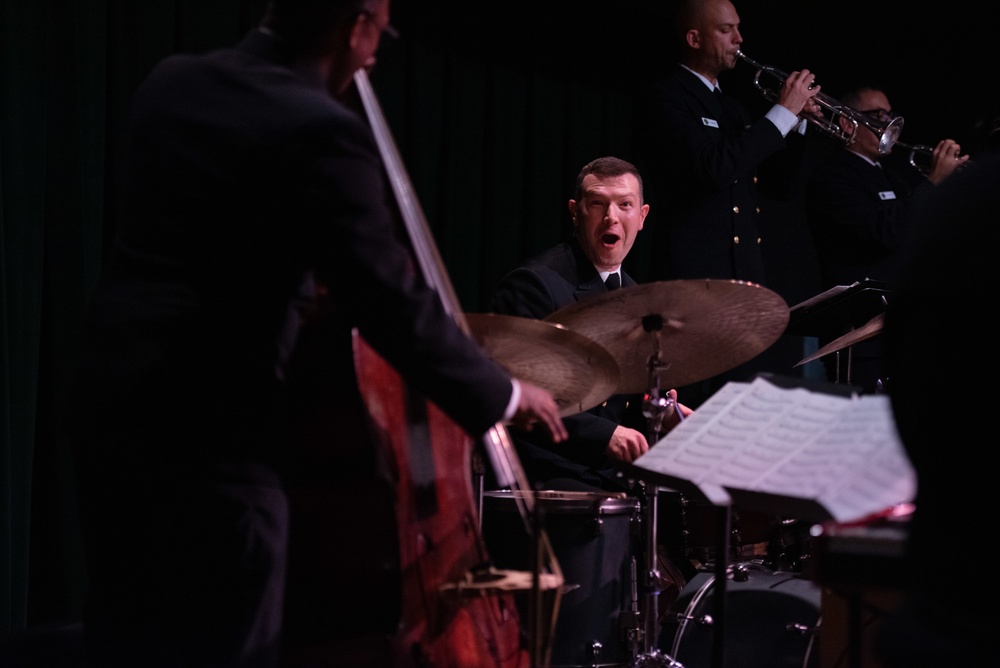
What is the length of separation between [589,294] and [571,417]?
0.55m

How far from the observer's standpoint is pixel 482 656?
Result: 182cm

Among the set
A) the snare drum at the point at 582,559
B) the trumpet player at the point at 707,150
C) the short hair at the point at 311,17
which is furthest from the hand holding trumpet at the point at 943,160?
the short hair at the point at 311,17

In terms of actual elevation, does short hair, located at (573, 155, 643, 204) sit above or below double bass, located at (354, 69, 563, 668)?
above

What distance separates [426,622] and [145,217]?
2.51ft

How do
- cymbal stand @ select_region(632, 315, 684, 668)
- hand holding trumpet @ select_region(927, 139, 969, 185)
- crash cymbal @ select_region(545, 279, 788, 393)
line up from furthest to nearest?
hand holding trumpet @ select_region(927, 139, 969, 185) < cymbal stand @ select_region(632, 315, 684, 668) < crash cymbal @ select_region(545, 279, 788, 393)

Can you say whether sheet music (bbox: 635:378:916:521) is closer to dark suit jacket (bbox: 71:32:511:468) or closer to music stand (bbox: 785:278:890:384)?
dark suit jacket (bbox: 71:32:511:468)

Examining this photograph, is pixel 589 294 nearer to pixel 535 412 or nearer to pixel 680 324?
pixel 680 324

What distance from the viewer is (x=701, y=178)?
4.22 meters

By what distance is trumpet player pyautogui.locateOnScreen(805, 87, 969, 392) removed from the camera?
464 centimetres

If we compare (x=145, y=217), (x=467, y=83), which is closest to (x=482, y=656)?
(x=145, y=217)

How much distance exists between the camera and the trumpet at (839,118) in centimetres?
457

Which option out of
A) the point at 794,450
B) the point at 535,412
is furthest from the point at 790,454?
the point at 535,412

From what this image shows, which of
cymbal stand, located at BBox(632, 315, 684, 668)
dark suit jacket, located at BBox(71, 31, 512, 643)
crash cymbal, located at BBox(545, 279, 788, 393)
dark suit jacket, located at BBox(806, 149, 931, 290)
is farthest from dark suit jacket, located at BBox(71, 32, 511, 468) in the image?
dark suit jacket, located at BBox(806, 149, 931, 290)

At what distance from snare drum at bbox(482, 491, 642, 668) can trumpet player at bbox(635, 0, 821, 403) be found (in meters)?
1.57
